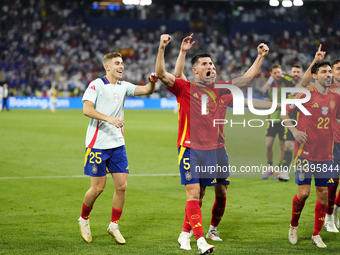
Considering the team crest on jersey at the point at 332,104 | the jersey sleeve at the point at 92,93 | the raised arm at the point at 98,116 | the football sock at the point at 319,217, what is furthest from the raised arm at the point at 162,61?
the football sock at the point at 319,217

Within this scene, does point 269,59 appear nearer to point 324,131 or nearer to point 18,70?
point 18,70

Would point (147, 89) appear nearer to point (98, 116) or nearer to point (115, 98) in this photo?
point (115, 98)

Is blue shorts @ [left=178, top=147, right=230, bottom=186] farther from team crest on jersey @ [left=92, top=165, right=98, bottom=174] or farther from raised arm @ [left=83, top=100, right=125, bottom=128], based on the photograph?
team crest on jersey @ [left=92, top=165, right=98, bottom=174]

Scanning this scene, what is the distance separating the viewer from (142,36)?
3894cm

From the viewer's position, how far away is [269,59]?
38344 millimetres

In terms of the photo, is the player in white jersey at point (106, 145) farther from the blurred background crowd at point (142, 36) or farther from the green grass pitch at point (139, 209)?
the blurred background crowd at point (142, 36)

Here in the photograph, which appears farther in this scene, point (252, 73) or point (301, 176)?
point (252, 73)

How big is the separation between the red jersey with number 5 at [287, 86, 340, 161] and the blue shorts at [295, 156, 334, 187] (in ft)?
0.20

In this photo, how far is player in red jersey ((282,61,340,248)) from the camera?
5309 mm

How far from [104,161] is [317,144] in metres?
2.58

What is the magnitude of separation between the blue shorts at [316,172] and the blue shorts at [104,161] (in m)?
2.14

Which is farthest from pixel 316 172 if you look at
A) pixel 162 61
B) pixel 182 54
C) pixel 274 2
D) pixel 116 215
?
pixel 274 2

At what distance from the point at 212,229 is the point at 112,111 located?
1.97 metres

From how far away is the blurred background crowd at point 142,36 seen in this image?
34.6 meters
